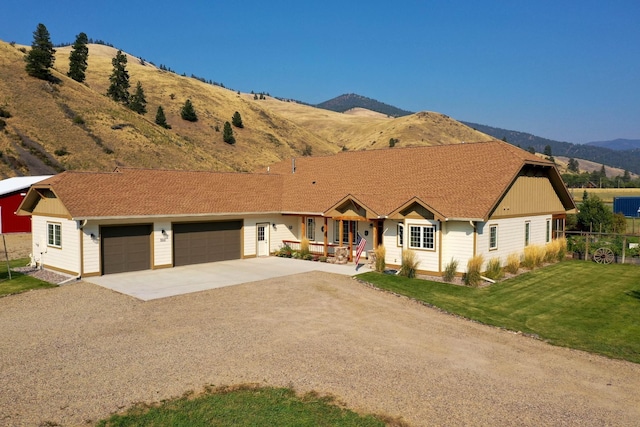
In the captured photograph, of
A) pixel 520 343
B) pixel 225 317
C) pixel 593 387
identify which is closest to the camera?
pixel 593 387

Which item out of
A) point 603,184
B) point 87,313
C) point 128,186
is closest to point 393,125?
point 603,184

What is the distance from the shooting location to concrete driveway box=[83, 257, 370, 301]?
61.6 feet

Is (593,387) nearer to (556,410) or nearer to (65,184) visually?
(556,410)

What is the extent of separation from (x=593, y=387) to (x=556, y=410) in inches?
70.7

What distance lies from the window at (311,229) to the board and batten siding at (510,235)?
419 inches

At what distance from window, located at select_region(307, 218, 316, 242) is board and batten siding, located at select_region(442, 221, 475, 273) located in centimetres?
927

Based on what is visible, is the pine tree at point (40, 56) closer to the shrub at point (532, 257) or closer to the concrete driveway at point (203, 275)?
the concrete driveway at point (203, 275)

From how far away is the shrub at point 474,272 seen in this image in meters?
19.7

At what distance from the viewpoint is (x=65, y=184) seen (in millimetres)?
22344

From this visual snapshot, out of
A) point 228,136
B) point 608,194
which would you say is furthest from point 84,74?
point 608,194

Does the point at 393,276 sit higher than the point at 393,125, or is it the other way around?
the point at 393,125

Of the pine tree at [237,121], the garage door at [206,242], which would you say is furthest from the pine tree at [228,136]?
the garage door at [206,242]

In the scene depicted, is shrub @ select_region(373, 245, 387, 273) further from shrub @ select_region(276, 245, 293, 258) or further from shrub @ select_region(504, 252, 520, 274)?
shrub @ select_region(276, 245, 293, 258)

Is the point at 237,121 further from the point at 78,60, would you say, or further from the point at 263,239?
the point at 263,239
